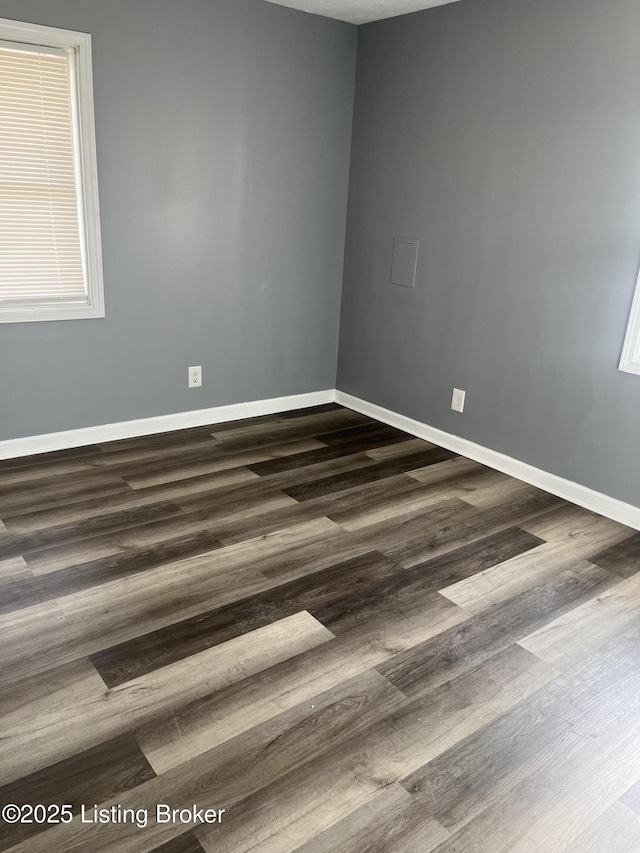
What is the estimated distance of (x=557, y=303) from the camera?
3236 mm

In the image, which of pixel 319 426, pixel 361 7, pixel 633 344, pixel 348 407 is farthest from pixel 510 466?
pixel 361 7

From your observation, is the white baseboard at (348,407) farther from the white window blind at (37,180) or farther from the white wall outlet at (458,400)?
the white window blind at (37,180)

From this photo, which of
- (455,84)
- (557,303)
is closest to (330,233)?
(455,84)

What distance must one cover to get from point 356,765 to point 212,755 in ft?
1.24

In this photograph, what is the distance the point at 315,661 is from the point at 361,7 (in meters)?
3.44

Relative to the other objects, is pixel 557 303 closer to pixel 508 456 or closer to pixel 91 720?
pixel 508 456

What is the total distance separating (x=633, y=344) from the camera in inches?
117

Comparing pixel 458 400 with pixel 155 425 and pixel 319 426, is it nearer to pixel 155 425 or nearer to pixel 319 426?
pixel 319 426

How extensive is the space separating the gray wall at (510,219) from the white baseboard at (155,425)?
64cm

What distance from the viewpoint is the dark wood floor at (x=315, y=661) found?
5.20 feet

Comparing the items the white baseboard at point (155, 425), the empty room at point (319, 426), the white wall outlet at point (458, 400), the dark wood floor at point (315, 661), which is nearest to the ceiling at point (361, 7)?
the empty room at point (319, 426)

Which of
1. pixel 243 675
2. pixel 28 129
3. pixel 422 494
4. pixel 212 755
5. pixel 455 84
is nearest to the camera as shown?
pixel 212 755

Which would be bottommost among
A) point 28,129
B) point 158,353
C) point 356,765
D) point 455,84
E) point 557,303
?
point 356,765

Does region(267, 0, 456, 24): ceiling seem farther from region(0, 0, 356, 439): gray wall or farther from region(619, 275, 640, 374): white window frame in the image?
region(619, 275, 640, 374): white window frame
